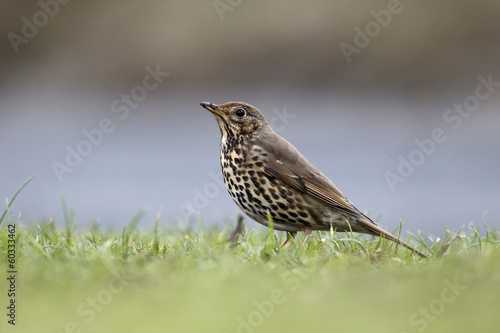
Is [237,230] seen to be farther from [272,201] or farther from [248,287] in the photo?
[248,287]

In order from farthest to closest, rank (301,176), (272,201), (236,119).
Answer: (236,119) < (301,176) < (272,201)

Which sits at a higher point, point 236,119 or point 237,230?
point 236,119

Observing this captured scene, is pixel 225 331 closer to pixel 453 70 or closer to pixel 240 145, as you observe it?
pixel 240 145

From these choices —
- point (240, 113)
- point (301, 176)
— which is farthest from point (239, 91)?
point (301, 176)

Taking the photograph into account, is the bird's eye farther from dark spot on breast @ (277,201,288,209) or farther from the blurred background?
the blurred background

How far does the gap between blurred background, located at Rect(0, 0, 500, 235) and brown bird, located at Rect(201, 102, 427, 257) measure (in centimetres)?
537

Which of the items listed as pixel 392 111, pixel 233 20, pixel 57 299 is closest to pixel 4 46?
pixel 233 20

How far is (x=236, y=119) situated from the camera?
652 cm

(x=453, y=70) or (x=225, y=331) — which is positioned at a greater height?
(x=453, y=70)

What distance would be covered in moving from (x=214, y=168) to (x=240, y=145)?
6.84 meters

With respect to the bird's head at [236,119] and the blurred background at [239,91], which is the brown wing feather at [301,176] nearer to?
the bird's head at [236,119]

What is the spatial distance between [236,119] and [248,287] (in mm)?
2622

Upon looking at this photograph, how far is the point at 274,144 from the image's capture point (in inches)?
253

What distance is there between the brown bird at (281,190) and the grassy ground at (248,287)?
1.73 feet
